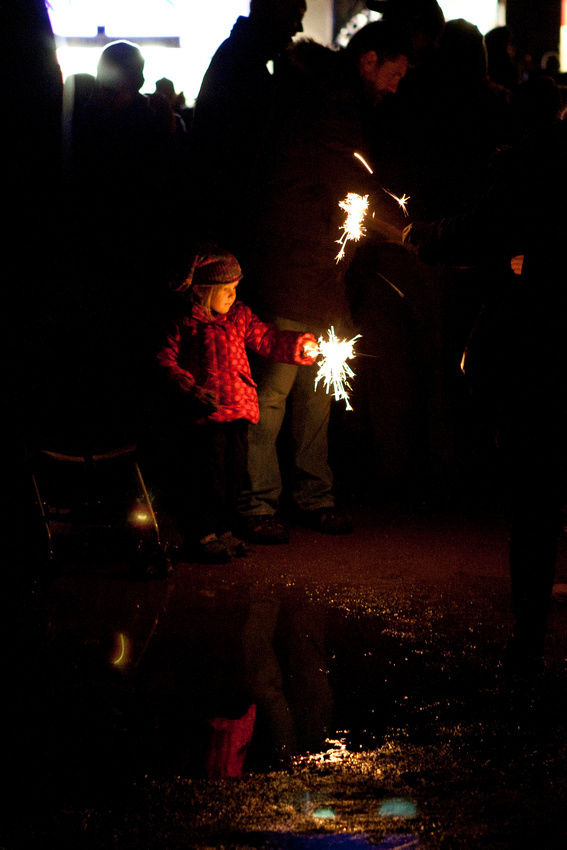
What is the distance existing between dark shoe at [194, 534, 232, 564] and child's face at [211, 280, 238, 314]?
1289 millimetres

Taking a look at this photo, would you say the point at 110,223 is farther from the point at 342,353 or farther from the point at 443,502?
the point at 443,502

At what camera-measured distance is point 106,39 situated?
9.57 m

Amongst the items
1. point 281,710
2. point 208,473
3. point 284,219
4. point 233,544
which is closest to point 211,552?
point 233,544

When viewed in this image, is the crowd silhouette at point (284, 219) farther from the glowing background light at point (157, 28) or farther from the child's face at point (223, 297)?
the glowing background light at point (157, 28)

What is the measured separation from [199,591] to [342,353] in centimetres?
173

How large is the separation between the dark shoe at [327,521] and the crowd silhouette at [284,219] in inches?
0.6

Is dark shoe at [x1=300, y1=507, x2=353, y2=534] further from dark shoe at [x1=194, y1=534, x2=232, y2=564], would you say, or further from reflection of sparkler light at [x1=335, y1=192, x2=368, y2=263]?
reflection of sparkler light at [x1=335, y1=192, x2=368, y2=263]

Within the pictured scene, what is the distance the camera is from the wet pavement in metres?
2.62

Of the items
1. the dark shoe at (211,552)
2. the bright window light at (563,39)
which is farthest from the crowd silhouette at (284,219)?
the bright window light at (563,39)

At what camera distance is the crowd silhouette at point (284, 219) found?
18.0ft

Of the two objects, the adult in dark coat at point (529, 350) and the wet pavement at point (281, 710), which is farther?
the adult in dark coat at point (529, 350)

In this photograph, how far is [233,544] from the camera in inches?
210

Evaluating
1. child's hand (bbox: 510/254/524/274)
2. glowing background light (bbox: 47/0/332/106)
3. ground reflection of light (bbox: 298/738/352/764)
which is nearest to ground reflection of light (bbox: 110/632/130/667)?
ground reflection of light (bbox: 298/738/352/764)

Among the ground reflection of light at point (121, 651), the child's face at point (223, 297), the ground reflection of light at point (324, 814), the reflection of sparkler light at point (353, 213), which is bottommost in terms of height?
the ground reflection of light at point (324, 814)
